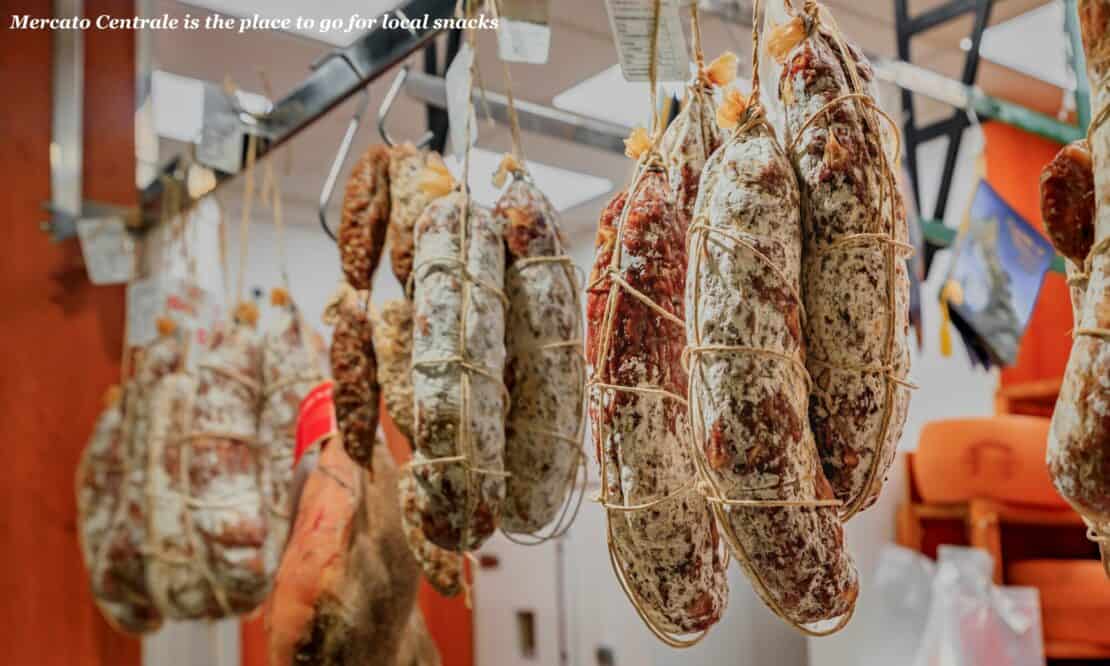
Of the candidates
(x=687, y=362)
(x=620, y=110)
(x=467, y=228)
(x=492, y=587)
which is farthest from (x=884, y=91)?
(x=687, y=362)

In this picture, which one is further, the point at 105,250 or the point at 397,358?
the point at 105,250

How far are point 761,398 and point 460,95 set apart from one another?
0.63m

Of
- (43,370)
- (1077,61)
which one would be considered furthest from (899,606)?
(43,370)

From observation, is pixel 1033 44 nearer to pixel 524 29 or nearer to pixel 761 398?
pixel 524 29

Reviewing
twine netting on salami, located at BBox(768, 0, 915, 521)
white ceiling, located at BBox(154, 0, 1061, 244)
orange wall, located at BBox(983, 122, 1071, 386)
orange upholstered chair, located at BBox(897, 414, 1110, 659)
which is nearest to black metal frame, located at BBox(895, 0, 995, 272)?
white ceiling, located at BBox(154, 0, 1061, 244)

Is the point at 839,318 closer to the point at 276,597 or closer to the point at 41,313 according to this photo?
the point at 276,597

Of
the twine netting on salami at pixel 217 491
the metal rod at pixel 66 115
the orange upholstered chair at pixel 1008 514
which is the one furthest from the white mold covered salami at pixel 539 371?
the orange upholstered chair at pixel 1008 514

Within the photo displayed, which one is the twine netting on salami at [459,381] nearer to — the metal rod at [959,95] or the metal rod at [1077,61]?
the metal rod at [1077,61]

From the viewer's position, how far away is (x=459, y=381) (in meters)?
1.12

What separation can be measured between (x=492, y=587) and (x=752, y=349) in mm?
2673

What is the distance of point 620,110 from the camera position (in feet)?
12.0

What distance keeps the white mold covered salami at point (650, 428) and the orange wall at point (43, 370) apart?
185cm

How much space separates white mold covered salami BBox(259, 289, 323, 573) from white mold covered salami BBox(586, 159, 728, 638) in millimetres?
985

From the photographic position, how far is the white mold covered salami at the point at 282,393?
181 centimetres
